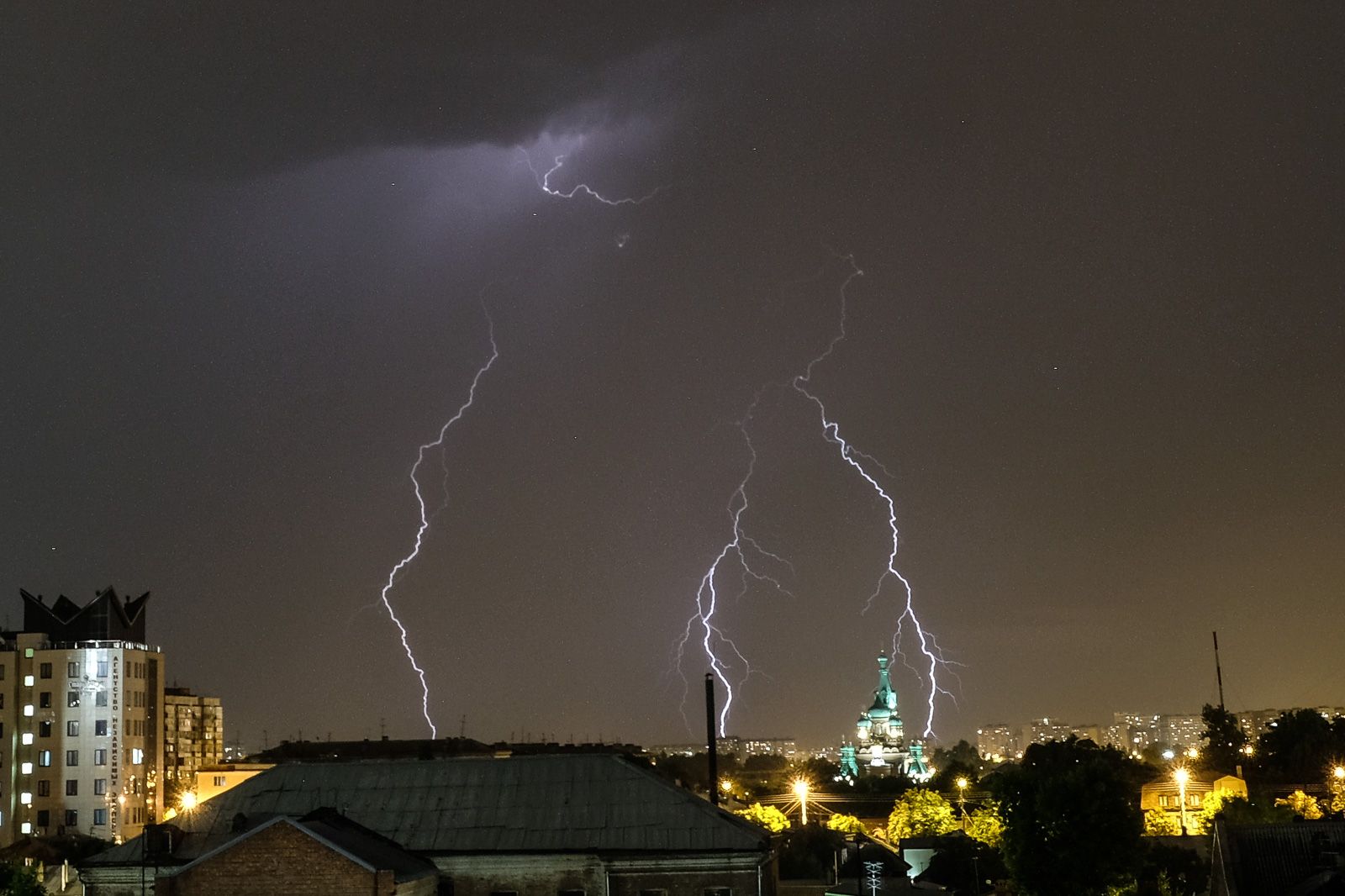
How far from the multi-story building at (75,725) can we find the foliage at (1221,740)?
7769 cm

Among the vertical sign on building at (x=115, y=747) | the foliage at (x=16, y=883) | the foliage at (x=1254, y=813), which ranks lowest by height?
the foliage at (x=1254, y=813)

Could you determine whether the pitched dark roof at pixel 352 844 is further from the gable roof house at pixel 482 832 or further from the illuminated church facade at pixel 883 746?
the illuminated church facade at pixel 883 746

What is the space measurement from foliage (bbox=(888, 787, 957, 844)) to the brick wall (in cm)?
4668

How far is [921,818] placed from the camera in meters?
72.7

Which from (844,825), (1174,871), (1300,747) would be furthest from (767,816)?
(1300,747)

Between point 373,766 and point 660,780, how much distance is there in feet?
26.0

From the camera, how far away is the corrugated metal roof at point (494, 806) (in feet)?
108

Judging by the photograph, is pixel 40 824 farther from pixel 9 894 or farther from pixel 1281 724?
pixel 1281 724

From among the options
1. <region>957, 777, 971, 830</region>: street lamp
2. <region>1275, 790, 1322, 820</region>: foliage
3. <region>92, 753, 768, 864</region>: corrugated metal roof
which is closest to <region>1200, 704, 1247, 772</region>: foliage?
<region>957, 777, 971, 830</region>: street lamp

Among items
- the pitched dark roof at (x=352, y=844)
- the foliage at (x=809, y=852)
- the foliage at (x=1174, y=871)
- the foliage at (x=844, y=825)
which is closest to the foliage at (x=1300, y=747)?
the foliage at (x=844, y=825)

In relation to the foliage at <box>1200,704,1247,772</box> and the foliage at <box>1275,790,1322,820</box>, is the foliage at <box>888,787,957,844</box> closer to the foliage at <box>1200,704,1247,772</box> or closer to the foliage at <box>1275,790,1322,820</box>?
the foliage at <box>1275,790,1322,820</box>

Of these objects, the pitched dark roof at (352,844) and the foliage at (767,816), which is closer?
the pitched dark roof at (352,844)

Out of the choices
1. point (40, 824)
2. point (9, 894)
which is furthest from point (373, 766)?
point (40, 824)

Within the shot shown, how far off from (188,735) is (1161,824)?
76.2m
